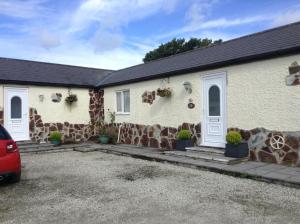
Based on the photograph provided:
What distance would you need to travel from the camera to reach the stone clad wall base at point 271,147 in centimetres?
729

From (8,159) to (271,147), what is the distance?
6.36 m

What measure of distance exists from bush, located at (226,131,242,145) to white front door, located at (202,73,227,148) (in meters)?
0.75

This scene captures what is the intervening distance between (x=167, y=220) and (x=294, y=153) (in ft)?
15.1

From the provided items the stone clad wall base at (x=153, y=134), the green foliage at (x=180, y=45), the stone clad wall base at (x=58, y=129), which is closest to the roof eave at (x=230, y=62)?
the stone clad wall base at (x=153, y=134)

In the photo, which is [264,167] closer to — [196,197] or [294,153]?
[294,153]

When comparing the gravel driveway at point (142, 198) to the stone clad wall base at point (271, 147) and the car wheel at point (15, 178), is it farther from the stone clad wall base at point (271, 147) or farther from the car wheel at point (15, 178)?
the stone clad wall base at point (271, 147)

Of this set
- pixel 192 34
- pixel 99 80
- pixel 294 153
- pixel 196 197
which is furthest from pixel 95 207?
pixel 192 34

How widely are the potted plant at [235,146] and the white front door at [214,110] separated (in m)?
0.78

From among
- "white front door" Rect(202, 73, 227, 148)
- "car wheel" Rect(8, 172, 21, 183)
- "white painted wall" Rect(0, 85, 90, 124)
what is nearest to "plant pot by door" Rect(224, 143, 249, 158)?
"white front door" Rect(202, 73, 227, 148)

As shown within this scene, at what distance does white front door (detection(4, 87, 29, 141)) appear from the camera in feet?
38.9

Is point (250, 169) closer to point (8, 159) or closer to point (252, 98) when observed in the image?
point (252, 98)

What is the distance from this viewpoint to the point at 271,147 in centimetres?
775

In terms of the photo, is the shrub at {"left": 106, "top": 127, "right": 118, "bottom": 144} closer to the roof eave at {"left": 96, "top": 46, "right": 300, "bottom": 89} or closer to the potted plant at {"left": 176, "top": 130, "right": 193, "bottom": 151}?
the roof eave at {"left": 96, "top": 46, "right": 300, "bottom": 89}

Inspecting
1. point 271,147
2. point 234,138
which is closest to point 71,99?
point 234,138
